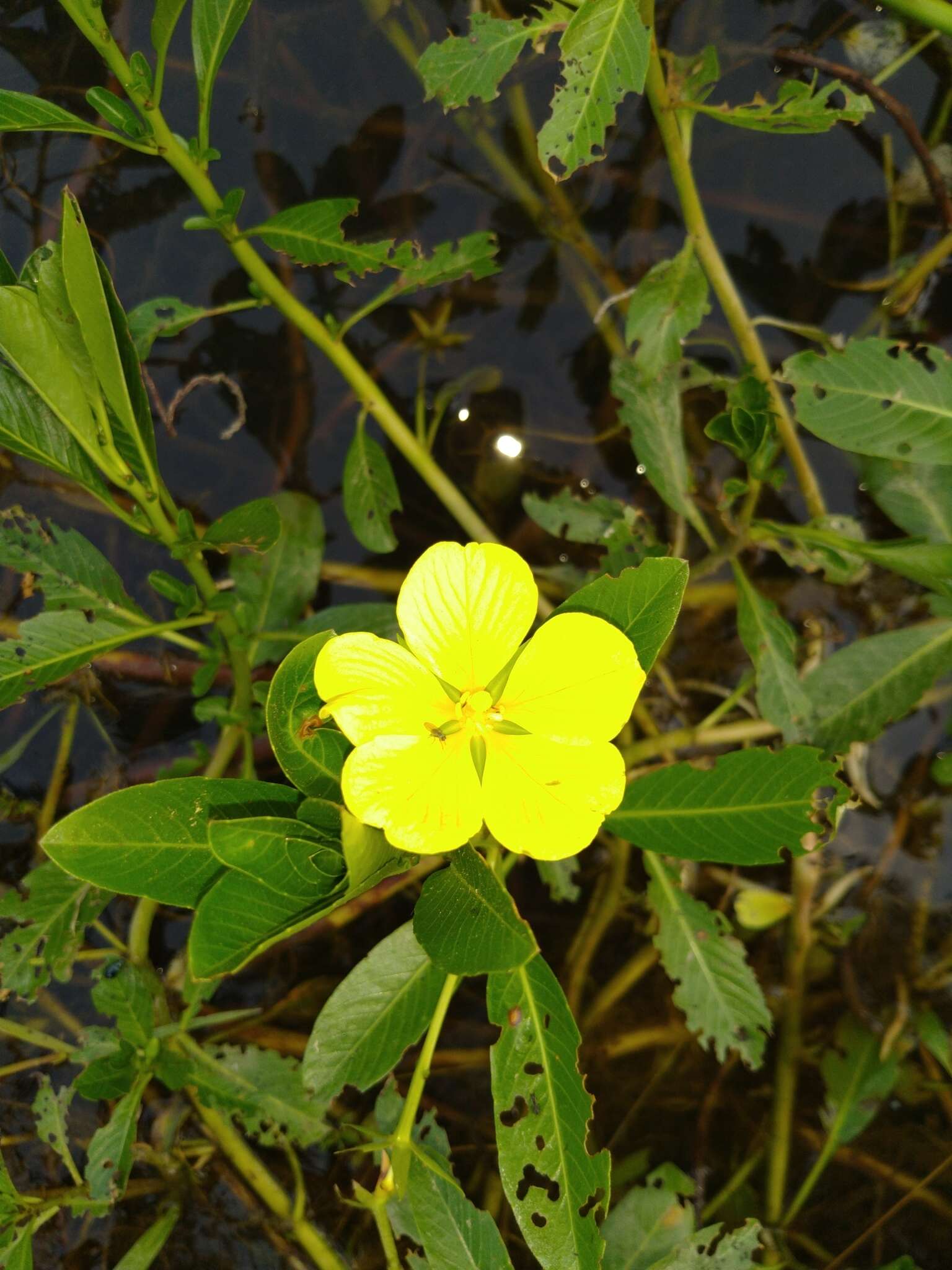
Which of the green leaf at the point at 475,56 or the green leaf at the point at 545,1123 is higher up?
the green leaf at the point at 475,56

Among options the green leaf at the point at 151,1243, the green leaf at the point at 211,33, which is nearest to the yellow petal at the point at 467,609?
the green leaf at the point at 211,33

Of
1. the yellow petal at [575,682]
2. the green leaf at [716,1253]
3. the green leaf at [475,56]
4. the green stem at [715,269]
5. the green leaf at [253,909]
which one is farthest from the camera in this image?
the green leaf at [716,1253]

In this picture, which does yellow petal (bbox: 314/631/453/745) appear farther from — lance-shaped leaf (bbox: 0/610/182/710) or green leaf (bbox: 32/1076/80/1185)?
green leaf (bbox: 32/1076/80/1185)

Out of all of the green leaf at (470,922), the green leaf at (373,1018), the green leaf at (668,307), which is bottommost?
the green leaf at (373,1018)

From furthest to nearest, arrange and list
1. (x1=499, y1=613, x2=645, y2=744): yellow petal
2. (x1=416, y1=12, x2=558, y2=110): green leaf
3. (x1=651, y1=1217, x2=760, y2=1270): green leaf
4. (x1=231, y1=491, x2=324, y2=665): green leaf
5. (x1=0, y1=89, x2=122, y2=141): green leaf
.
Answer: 1. (x1=231, y1=491, x2=324, y2=665): green leaf
2. (x1=651, y1=1217, x2=760, y2=1270): green leaf
3. (x1=416, y1=12, x2=558, y2=110): green leaf
4. (x1=0, y1=89, x2=122, y2=141): green leaf
5. (x1=499, y1=613, x2=645, y2=744): yellow petal

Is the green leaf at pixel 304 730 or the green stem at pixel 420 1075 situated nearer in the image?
the green leaf at pixel 304 730

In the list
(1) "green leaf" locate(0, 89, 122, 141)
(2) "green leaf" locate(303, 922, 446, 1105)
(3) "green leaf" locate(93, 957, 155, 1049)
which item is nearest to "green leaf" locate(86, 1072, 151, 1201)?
(3) "green leaf" locate(93, 957, 155, 1049)

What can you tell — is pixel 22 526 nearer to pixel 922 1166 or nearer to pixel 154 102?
pixel 154 102

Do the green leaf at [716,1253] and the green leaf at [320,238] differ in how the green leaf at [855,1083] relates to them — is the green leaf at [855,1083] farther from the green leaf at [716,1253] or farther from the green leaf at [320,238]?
the green leaf at [320,238]
